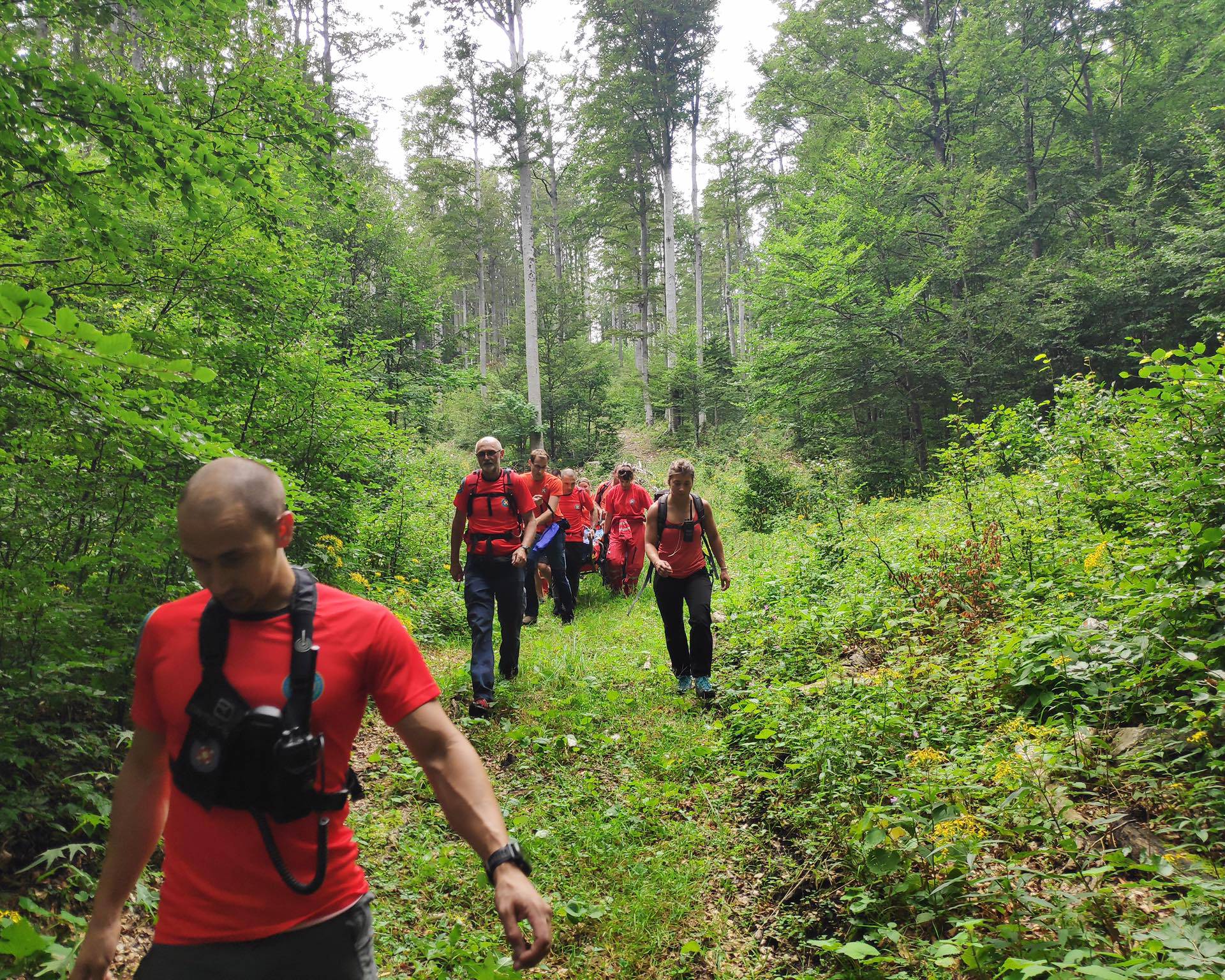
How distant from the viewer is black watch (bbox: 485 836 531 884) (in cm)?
151

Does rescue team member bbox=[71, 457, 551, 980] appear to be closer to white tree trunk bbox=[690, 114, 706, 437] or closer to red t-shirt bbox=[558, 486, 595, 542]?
red t-shirt bbox=[558, 486, 595, 542]

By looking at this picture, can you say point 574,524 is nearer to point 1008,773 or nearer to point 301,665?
point 1008,773

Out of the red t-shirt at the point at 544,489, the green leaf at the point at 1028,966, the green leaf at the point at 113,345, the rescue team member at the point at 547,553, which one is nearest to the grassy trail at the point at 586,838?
the green leaf at the point at 1028,966

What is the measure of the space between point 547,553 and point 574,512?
1.05 m

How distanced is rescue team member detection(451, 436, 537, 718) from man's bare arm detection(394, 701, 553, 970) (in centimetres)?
399

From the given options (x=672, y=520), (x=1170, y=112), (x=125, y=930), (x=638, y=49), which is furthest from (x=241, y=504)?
(x=638, y=49)

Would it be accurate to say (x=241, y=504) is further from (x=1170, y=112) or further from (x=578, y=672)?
(x=1170, y=112)

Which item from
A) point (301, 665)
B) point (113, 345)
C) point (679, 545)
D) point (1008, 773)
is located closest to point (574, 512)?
point (679, 545)

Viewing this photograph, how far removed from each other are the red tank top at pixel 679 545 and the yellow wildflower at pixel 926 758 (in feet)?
8.08

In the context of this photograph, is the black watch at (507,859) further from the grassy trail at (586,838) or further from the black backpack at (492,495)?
the black backpack at (492,495)

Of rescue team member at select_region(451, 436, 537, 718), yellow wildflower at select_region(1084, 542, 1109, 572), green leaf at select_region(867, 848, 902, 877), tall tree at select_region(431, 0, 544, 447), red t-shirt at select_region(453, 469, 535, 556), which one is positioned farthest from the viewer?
tall tree at select_region(431, 0, 544, 447)

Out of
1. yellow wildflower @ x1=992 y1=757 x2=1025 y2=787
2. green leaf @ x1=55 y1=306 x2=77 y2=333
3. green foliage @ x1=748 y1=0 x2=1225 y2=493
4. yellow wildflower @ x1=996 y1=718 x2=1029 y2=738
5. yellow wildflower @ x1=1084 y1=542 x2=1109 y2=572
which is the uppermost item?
green foliage @ x1=748 y1=0 x2=1225 y2=493

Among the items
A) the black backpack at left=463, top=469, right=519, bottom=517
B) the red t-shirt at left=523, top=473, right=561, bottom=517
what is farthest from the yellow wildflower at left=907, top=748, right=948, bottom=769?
the red t-shirt at left=523, top=473, right=561, bottom=517

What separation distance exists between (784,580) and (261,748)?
7911 millimetres
